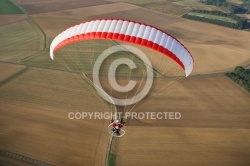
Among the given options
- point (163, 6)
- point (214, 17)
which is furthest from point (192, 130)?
point (163, 6)

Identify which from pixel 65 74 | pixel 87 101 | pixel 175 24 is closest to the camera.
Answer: pixel 87 101

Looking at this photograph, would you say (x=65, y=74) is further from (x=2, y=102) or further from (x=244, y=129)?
(x=244, y=129)

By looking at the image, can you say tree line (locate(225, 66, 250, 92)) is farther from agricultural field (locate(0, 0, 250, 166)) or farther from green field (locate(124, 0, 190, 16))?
green field (locate(124, 0, 190, 16))

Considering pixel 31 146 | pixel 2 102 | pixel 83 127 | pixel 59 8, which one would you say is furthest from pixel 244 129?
pixel 59 8

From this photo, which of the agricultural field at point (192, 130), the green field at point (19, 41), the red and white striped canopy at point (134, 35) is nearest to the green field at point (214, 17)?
the green field at point (19, 41)

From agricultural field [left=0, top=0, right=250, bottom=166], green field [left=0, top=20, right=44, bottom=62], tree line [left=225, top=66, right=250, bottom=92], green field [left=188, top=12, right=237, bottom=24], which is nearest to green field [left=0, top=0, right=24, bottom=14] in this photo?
green field [left=0, top=20, right=44, bottom=62]

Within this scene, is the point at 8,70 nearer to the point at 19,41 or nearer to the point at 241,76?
the point at 19,41
